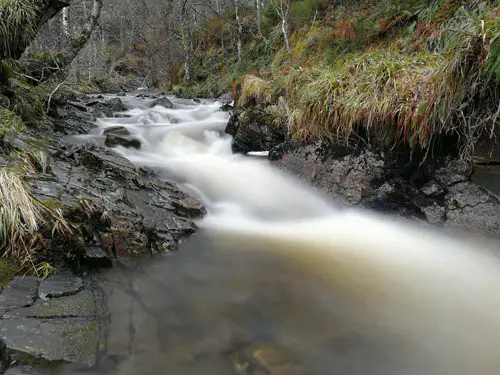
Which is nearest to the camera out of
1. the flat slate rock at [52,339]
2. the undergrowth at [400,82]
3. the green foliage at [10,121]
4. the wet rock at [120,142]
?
the flat slate rock at [52,339]

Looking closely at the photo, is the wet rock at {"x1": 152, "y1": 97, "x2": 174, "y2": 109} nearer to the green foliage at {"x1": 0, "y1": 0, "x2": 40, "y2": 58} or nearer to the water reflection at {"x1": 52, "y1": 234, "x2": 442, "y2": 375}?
the green foliage at {"x1": 0, "y1": 0, "x2": 40, "y2": 58}

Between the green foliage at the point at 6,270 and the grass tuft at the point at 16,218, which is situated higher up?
the grass tuft at the point at 16,218

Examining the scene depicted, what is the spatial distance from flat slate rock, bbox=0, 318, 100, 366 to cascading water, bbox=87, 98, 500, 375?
3.48 ft

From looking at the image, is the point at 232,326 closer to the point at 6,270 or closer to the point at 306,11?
the point at 6,270

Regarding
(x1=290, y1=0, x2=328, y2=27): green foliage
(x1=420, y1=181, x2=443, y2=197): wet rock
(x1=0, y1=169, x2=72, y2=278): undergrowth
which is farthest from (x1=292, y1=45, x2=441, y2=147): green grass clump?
(x1=290, y1=0, x2=328, y2=27): green foliage

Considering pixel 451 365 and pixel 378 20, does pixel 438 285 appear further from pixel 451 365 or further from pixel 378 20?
pixel 378 20

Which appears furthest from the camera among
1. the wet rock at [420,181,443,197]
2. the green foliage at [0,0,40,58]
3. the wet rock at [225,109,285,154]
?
the wet rock at [225,109,285,154]

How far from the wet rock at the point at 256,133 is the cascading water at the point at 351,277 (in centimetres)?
87

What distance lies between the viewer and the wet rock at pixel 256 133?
6.95 m

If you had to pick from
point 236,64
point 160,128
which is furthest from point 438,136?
point 236,64

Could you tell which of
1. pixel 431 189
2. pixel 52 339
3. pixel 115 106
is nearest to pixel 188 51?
pixel 115 106

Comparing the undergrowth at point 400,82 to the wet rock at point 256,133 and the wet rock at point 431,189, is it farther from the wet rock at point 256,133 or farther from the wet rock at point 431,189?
the wet rock at point 431,189

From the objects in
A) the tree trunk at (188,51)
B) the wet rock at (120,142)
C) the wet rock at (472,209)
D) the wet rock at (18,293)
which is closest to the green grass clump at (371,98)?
the wet rock at (472,209)

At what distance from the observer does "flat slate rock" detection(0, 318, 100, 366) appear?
6.84ft
